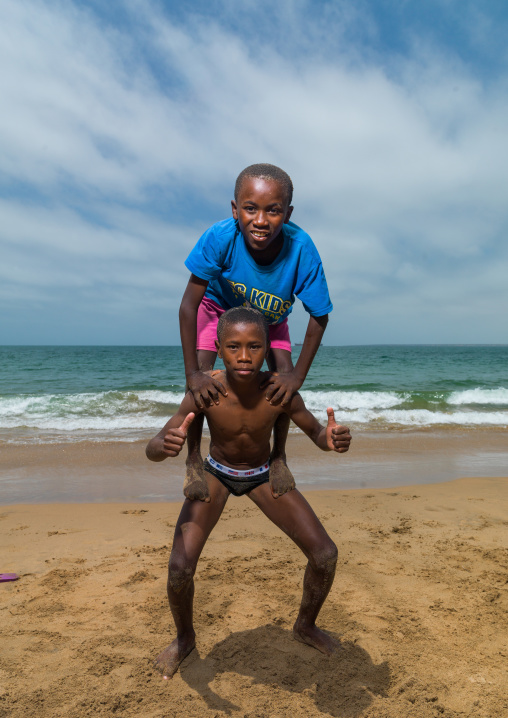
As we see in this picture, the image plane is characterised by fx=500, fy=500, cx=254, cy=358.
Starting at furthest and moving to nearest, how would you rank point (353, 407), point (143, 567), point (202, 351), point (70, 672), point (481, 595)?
point (353, 407) → point (143, 567) → point (481, 595) → point (202, 351) → point (70, 672)

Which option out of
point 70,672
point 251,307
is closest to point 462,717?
point 70,672

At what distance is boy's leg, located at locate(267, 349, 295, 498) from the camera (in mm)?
3164

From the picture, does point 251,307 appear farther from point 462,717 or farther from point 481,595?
point 481,595

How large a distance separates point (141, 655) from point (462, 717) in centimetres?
191

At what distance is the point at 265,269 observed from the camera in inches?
120

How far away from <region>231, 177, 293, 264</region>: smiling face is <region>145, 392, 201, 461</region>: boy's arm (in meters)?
1.04

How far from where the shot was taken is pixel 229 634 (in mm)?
3486

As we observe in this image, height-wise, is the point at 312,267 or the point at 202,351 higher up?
the point at 312,267

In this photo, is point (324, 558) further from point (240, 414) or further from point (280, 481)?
point (240, 414)

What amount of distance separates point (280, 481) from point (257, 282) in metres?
1.26

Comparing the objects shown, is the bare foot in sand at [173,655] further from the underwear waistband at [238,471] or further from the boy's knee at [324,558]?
the underwear waistband at [238,471]

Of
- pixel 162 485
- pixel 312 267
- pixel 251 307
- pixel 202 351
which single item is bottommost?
pixel 162 485

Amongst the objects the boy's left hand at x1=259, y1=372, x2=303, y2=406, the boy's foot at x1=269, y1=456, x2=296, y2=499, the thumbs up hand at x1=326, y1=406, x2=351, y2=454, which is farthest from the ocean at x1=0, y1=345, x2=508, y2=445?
the thumbs up hand at x1=326, y1=406, x2=351, y2=454

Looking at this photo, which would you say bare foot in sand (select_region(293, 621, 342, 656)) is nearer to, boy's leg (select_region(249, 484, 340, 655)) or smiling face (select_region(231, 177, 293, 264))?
boy's leg (select_region(249, 484, 340, 655))
